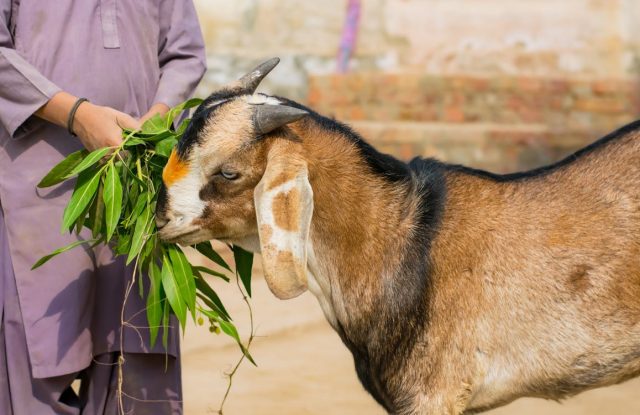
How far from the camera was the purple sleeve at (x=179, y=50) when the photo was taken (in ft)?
15.7

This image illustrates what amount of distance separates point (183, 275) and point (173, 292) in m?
0.08

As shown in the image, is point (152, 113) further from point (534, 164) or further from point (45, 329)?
point (534, 164)

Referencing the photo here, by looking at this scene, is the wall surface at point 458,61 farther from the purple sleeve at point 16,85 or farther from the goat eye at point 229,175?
the goat eye at point 229,175

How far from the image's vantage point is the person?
14.4 feet

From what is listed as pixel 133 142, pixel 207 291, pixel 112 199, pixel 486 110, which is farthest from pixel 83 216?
pixel 486 110

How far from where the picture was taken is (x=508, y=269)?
4207mm

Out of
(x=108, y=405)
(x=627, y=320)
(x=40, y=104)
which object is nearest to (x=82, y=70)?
(x=40, y=104)

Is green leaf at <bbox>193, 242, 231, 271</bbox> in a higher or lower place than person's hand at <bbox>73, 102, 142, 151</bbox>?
lower

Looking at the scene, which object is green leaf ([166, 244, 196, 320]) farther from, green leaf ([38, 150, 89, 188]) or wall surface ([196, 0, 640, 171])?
wall surface ([196, 0, 640, 171])

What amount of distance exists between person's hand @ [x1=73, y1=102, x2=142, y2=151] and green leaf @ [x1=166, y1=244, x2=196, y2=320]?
1.53ft

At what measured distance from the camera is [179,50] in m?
4.85

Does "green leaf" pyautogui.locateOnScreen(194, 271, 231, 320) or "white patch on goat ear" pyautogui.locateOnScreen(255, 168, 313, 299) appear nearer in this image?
"white patch on goat ear" pyautogui.locateOnScreen(255, 168, 313, 299)

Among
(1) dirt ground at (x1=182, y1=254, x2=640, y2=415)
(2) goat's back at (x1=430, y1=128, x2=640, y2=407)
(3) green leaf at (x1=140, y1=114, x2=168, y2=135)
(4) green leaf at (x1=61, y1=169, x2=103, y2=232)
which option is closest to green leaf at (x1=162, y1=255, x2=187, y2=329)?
(4) green leaf at (x1=61, y1=169, x2=103, y2=232)

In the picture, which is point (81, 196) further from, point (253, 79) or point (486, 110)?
point (486, 110)
